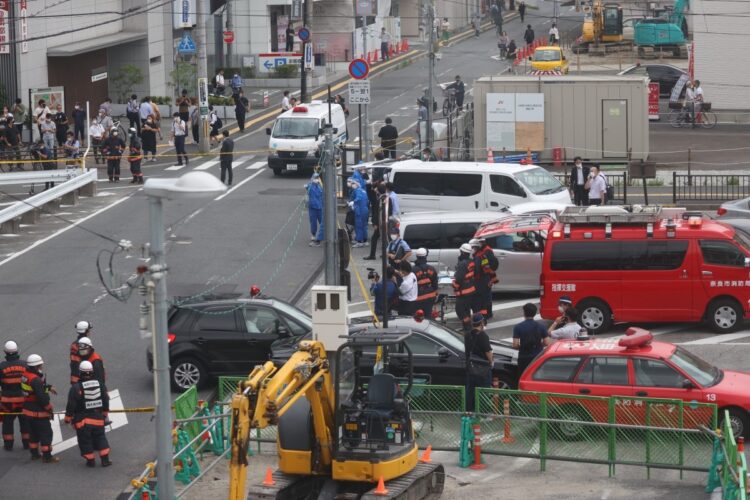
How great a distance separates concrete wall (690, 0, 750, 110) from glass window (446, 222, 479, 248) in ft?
90.8

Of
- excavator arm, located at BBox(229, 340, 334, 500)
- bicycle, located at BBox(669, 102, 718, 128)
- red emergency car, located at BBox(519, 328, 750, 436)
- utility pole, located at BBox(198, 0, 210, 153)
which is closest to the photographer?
excavator arm, located at BBox(229, 340, 334, 500)

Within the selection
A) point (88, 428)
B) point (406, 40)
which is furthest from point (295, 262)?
point (406, 40)

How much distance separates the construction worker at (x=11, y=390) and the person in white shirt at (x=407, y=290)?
23.8 feet

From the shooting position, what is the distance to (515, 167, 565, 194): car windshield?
30.8 m

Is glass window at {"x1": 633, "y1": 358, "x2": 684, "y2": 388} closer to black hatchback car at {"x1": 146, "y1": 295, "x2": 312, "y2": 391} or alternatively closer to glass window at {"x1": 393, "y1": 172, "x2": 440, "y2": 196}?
black hatchback car at {"x1": 146, "y1": 295, "x2": 312, "y2": 391}

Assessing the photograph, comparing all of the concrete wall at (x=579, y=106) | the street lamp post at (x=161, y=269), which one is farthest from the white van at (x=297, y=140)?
the street lamp post at (x=161, y=269)

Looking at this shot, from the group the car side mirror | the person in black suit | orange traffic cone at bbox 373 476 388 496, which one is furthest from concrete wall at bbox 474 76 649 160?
orange traffic cone at bbox 373 476 388 496

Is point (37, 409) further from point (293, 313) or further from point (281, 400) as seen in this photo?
point (281, 400)

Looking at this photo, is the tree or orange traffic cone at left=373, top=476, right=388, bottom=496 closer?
orange traffic cone at left=373, top=476, right=388, bottom=496

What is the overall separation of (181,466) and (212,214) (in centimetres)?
1766

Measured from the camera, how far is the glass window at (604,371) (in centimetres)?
1767

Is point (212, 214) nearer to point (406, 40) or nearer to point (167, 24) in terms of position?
point (167, 24)

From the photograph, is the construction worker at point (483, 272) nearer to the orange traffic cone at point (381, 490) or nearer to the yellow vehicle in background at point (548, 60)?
the orange traffic cone at point (381, 490)

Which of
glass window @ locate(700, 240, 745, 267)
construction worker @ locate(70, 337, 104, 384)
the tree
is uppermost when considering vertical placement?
the tree
